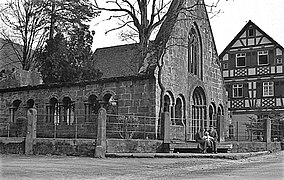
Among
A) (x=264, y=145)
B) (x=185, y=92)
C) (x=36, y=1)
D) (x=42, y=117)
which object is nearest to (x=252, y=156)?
(x=264, y=145)

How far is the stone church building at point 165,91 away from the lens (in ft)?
83.5

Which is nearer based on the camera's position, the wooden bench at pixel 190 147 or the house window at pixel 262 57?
the wooden bench at pixel 190 147

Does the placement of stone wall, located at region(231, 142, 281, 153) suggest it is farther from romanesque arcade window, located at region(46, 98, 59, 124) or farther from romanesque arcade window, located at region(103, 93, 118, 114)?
romanesque arcade window, located at region(46, 98, 59, 124)

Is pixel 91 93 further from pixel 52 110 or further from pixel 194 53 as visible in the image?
pixel 194 53

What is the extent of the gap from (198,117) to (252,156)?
277 inches

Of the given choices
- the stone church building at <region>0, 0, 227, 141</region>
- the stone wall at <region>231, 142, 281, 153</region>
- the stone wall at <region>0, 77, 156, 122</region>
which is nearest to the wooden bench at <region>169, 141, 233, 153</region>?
the stone wall at <region>231, 142, 281, 153</region>

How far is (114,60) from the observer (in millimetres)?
46625

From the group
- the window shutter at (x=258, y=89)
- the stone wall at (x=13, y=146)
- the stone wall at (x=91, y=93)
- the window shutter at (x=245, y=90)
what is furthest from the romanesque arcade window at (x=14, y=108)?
the window shutter at (x=258, y=89)

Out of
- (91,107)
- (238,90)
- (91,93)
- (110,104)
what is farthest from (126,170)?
(238,90)

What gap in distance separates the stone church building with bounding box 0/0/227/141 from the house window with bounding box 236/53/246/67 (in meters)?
13.2

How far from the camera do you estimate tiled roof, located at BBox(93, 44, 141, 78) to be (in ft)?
143

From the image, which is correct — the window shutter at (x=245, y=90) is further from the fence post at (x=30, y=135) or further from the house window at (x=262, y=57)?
the fence post at (x=30, y=135)

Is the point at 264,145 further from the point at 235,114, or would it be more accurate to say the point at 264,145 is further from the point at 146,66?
the point at 235,114

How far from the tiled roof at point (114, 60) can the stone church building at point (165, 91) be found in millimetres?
12080
